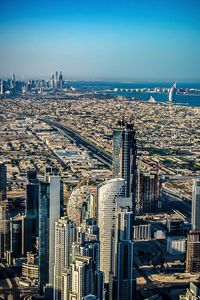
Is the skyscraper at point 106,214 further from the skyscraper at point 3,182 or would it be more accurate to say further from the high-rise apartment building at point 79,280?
the skyscraper at point 3,182

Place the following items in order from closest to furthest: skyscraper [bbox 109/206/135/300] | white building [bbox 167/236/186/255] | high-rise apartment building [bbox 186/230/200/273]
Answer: skyscraper [bbox 109/206/135/300] → high-rise apartment building [bbox 186/230/200/273] → white building [bbox 167/236/186/255]

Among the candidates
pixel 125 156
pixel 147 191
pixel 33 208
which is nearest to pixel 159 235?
pixel 125 156

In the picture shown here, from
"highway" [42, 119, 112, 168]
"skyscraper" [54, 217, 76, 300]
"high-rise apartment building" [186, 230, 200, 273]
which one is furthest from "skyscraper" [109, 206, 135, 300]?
"highway" [42, 119, 112, 168]

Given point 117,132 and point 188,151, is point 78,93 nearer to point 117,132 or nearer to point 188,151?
point 188,151

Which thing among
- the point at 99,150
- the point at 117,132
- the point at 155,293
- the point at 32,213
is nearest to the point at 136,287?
the point at 155,293

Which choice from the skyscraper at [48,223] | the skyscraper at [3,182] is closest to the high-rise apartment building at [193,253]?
the skyscraper at [48,223]

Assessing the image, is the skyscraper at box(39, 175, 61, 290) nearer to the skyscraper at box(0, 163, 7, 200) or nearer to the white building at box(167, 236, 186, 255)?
the skyscraper at box(0, 163, 7, 200)
